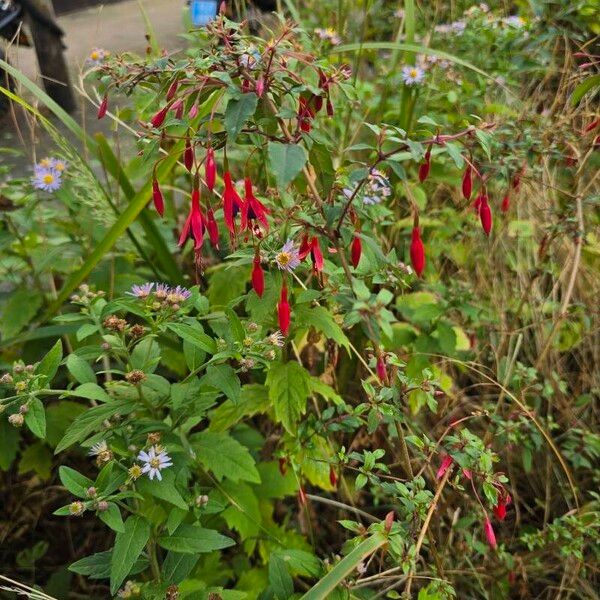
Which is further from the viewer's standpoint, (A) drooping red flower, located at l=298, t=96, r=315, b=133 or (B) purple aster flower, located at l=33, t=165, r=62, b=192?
(B) purple aster flower, located at l=33, t=165, r=62, b=192

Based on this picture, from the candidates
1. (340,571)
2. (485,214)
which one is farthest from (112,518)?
(485,214)

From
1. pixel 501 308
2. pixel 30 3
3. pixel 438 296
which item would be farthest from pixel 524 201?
pixel 30 3

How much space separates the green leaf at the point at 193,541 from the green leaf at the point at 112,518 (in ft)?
0.31

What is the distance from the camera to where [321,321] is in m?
0.97

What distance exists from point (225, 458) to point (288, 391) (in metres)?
0.15

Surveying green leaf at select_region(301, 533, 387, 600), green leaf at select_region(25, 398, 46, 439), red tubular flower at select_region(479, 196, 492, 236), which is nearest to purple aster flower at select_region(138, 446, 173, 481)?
green leaf at select_region(25, 398, 46, 439)

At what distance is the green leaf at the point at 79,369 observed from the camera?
36.3 inches

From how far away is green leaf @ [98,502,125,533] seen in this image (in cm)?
76

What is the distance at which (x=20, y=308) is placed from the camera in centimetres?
143

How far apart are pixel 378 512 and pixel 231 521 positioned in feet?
1.62

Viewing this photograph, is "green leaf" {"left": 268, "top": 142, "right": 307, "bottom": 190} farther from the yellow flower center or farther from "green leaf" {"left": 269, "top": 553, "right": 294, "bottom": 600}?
"green leaf" {"left": 269, "top": 553, "right": 294, "bottom": 600}

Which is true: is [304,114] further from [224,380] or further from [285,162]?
[224,380]

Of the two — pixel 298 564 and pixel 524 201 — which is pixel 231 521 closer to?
pixel 298 564

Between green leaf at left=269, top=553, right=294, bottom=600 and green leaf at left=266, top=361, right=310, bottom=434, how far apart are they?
195mm
